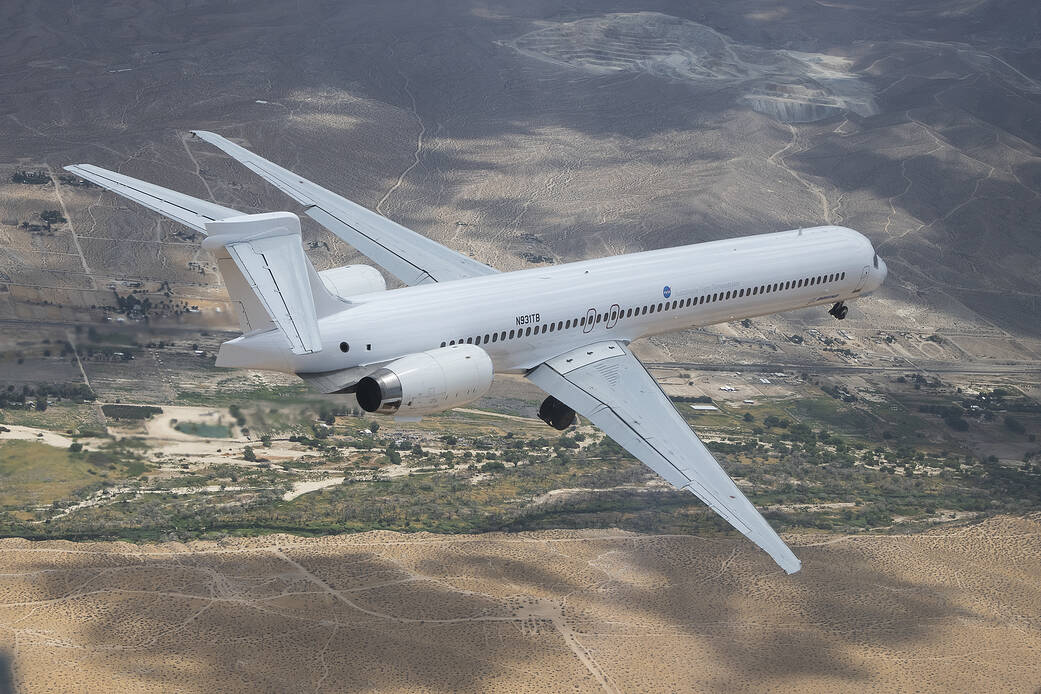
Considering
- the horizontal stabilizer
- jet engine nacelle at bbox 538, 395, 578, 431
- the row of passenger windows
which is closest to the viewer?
the horizontal stabilizer

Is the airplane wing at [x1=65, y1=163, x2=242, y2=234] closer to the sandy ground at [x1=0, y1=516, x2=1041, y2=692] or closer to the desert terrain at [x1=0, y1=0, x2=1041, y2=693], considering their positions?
the desert terrain at [x1=0, y1=0, x2=1041, y2=693]

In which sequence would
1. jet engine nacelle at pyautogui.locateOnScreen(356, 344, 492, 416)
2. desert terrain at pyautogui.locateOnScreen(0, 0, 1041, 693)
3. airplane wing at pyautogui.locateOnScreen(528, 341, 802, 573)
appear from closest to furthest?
1. airplane wing at pyautogui.locateOnScreen(528, 341, 802, 573)
2. jet engine nacelle at pyautogui.locateOnScreen(356, 344, 492, 416)
3. desert terrain at pyautogui.locateOnScreen(0, 0, 1041, 693)

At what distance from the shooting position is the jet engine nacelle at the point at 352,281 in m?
49.9

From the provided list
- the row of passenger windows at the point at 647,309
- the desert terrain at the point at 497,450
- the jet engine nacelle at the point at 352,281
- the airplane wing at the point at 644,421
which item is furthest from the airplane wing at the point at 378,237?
the desert terrain at the point at 497,450

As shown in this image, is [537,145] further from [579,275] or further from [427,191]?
[579,275]

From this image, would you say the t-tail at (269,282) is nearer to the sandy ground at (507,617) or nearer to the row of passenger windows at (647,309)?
the row of passenger windows at (647,309)

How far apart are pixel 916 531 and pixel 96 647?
42890 millimetres

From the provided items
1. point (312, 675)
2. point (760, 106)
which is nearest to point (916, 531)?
point (312, 675)

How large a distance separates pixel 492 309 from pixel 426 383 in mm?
6137

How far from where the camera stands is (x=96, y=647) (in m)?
52.3

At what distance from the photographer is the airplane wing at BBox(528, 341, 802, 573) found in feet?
133

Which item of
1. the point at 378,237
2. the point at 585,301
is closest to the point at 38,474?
the point at 378,237

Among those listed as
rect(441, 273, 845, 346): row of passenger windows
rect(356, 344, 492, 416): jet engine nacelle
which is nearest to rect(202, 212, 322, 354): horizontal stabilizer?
rect(356, 344, 492, 416): jet engine nacelle

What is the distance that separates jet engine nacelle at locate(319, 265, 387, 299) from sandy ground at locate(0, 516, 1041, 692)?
15.3m
